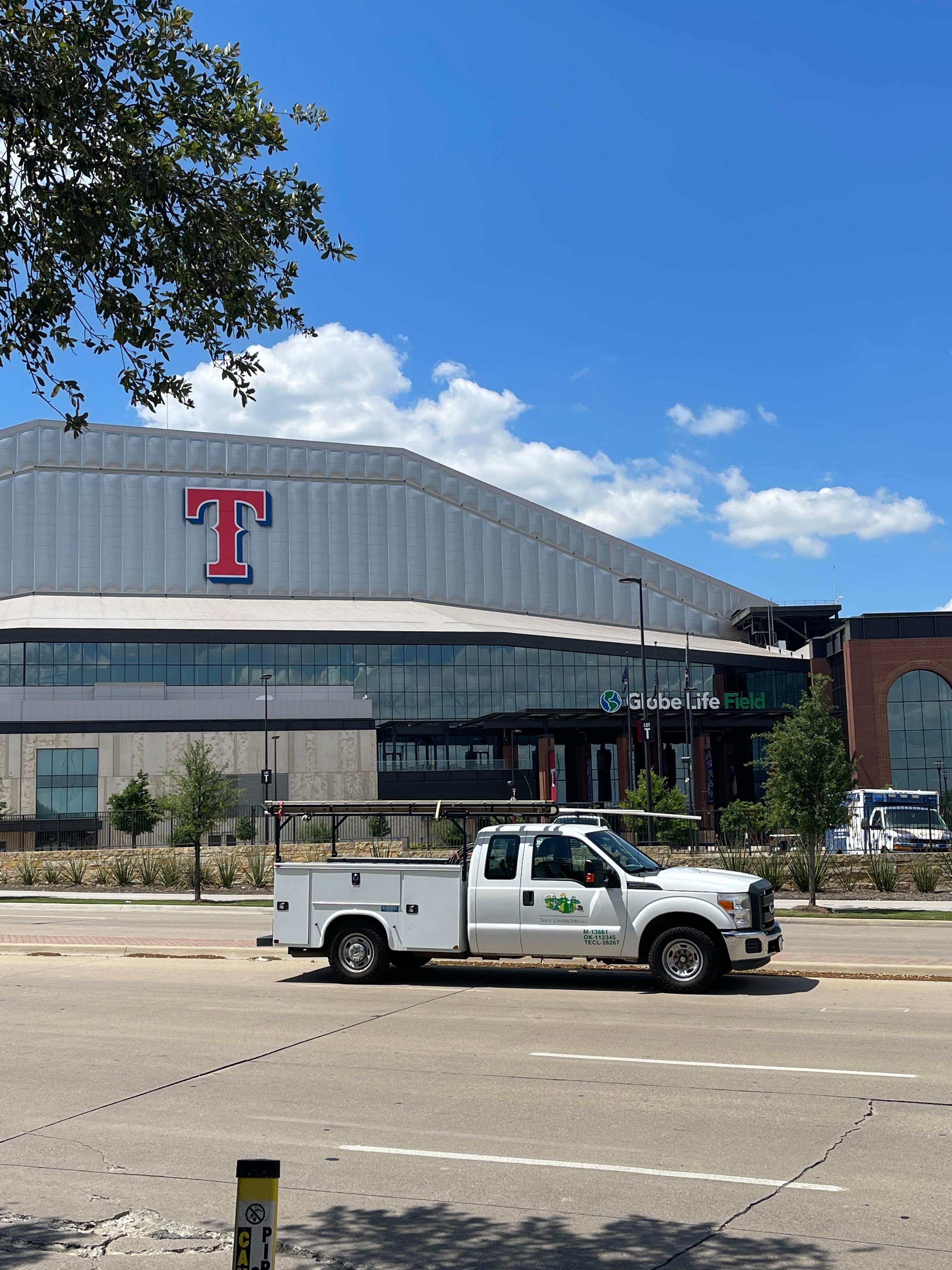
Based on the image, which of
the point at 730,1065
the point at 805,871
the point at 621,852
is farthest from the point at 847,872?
the point at 730,1065

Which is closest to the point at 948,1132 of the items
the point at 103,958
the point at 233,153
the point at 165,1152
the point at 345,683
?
the point at 165,1152

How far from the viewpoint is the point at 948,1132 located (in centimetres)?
798

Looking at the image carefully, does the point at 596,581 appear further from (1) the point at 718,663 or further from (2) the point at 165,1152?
(2) the point at 165,1152

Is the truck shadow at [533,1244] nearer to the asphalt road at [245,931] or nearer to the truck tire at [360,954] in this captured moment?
the truck tire at [360,954]

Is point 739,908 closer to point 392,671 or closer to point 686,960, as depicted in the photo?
point 686,960

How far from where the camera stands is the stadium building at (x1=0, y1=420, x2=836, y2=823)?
6950 cm

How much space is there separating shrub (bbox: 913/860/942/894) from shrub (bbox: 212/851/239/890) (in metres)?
21.6

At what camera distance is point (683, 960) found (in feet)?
47.2

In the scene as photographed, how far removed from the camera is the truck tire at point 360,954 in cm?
1573

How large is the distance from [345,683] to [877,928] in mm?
56757

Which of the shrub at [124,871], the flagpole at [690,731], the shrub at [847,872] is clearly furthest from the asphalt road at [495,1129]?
the flagpole at [690,731]

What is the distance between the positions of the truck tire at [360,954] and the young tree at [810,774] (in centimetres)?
1557

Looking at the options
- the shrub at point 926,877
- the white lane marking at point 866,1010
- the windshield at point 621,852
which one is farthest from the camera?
the shrub at point 926,877

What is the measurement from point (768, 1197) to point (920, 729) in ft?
247
